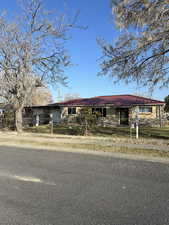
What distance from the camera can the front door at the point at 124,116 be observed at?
23.9 meters

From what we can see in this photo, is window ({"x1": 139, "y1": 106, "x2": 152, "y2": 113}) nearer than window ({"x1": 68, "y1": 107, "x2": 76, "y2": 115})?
Yes

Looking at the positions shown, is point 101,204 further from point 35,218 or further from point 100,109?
point 100,109

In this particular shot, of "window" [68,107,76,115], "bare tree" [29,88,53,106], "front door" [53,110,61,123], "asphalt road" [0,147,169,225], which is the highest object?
"bare tree" [29,88,53,106]

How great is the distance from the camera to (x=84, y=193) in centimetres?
433

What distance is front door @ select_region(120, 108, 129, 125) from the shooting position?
23.9 m

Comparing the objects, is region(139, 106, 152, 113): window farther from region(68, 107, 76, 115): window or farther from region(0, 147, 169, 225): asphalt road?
region(0, 147, 169, 225): asphalt road

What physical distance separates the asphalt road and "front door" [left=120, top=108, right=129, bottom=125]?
56.3 feet

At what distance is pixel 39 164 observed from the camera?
6.86 meters

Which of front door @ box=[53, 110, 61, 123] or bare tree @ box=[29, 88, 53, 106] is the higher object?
bare tree @ box=[29, 88, 53, 106]

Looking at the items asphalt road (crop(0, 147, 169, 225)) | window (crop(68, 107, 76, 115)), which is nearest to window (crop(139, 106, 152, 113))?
window (crop(68, 107, 76, 115))

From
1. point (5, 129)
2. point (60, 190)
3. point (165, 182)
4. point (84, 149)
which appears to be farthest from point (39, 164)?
point (5, 129)

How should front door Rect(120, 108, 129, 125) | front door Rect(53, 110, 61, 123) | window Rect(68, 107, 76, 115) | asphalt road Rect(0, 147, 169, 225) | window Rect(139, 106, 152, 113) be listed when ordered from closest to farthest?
asphalt road Rect(0, 147, 169, 225)
window Rect(139, 106, 152, 113)
front door Rect(120, 108, 129, 125)
window Rect(68, 107, 76, 115)
front door Rect(53, 110, 61, 123)

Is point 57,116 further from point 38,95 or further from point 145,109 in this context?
point 145,109

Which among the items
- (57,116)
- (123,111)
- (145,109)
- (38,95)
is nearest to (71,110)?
(57,116)
